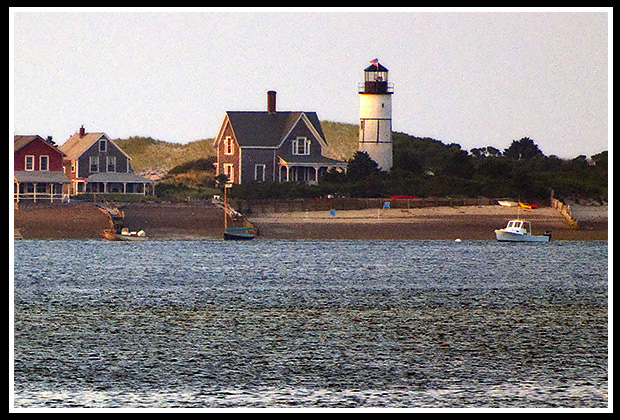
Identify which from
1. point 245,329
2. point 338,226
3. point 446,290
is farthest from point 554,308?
point 338,226

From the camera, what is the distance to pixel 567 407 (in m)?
20.5

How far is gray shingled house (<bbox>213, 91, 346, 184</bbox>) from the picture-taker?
77000 millimetres

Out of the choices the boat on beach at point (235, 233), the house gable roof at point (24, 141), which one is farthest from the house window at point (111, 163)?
the boat on beach at point (235, 233)

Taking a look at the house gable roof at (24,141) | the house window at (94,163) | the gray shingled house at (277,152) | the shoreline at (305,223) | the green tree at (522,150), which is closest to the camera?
the shoreline at (305,223)

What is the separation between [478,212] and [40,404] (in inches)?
2050

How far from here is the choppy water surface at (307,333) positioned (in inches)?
869

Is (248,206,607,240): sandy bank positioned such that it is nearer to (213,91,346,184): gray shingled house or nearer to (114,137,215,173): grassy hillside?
(213,91,346,184): gray shingled house

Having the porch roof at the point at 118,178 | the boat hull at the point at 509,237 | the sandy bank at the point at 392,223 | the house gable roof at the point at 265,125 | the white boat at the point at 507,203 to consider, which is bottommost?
the boat hull at the point at 509,237

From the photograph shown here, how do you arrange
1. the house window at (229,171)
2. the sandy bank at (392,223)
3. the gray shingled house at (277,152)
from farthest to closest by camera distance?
the house window at (229,171) → the gray shingled house at (277,152) → the sandy bank at (392,223)

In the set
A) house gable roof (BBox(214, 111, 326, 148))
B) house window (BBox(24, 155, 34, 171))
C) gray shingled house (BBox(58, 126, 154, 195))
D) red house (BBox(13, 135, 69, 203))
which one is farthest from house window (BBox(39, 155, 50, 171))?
house gable roof (BBox(214, 111, 326, 148))

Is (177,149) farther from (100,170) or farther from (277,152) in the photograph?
(277,152)

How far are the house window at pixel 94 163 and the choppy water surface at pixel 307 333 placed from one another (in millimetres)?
19453

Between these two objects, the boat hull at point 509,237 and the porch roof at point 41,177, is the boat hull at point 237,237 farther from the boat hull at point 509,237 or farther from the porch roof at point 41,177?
the boat hull at point 509,237

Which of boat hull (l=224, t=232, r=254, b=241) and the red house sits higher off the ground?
the red house
